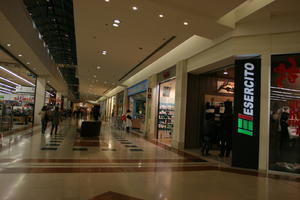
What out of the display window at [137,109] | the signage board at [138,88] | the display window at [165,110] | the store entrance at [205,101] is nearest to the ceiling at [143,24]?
the store entrance at [205,101]

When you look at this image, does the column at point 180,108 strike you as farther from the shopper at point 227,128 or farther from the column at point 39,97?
the column at point 39,97

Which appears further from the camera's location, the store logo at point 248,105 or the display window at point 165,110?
the display window at point 165,110

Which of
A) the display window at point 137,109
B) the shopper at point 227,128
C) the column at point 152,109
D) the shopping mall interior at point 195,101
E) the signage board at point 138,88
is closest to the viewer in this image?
the shopping mall interior at point 195,101

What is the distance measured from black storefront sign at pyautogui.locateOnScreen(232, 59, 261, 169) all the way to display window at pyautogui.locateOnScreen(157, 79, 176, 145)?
216 inches

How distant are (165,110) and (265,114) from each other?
6203 mm

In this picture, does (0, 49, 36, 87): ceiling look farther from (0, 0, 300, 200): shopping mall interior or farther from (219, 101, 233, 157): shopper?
(219, 101, 233, 157): shopper

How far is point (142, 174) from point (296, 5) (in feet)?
15.9

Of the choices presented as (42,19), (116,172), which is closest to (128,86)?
(42,19)

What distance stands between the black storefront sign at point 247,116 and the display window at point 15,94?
904cm

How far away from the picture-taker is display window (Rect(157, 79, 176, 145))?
36.1ft

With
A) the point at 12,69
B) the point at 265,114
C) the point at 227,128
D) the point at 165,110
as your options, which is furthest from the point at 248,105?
the point at 12,69

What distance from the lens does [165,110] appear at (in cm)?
1115

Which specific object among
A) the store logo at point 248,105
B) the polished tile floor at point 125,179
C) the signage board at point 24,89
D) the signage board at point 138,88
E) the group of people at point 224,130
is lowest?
the polished tile floor at point 125,179

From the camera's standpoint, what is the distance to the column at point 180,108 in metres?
7.93
